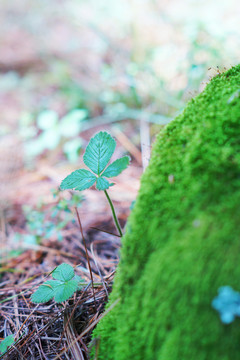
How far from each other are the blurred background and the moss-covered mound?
1.15 metres

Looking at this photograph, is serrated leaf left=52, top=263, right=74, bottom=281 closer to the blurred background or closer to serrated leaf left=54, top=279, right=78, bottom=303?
serrated leaf left=54, top=279, right=78, bottom=303

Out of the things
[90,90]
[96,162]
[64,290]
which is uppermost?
[90,90]

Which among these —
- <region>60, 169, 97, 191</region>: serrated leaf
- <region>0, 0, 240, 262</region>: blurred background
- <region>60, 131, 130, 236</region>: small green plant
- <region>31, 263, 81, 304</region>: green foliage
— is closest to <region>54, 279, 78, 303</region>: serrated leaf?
<region>31, 263, 81, 304</region>: green foliage

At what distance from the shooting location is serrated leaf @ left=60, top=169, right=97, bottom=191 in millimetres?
1280

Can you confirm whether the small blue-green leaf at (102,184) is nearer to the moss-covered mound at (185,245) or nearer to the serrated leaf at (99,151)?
the serrated leaf at (99,151)

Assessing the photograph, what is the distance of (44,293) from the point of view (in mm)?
1222

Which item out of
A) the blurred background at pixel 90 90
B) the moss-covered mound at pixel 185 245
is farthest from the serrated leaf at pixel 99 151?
the blurred background at pixel 90 90

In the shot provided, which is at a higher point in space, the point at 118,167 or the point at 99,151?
the point at 99,151

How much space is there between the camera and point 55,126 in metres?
3.22

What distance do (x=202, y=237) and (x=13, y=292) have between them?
4.61ft

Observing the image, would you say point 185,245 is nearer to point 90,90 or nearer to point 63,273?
point 63,273

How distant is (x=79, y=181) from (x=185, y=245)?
2.22 feet

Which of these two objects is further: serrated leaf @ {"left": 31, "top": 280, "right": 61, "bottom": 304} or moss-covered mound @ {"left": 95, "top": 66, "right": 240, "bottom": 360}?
serrated leaf @ {"left": 31, "top": 280, "right": 61, "bottom": 304}

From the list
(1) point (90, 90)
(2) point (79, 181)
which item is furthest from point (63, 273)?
(1) point (90, 90)
